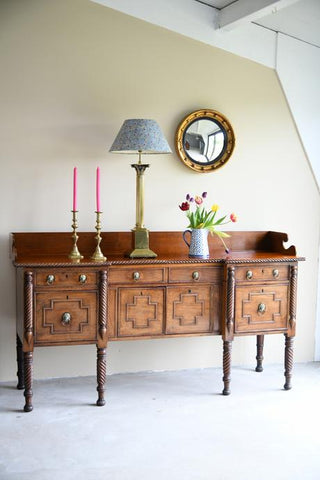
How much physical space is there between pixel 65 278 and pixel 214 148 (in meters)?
1.43

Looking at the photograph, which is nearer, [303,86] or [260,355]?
[260,355]

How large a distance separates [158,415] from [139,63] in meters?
2.18

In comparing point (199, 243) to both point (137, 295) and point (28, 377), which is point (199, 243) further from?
point (28, 377)

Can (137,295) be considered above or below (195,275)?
below

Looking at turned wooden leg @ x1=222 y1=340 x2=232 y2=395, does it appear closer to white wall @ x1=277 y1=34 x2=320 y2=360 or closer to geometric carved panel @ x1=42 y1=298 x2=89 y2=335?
geometric carved panel @ x1=42 y1=298 x2=89 y2=335

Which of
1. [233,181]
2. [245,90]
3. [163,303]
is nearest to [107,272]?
[163,303]

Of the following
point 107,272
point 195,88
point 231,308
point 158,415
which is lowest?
point 158,415

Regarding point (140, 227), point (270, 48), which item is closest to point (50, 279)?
point (140, 227)

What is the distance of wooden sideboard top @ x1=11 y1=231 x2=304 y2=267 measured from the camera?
354cm

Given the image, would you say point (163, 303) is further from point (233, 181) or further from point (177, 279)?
point (233, 181)

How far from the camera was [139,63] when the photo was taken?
3934 mm

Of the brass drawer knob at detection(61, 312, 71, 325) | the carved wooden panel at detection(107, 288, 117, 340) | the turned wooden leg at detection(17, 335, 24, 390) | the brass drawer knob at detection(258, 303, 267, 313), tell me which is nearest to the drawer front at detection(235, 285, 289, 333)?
the brass drawer knob at detection(258, 303, 267, 313)

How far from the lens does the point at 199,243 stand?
3713 mm

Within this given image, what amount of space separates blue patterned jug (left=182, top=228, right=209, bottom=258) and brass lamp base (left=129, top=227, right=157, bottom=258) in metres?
0.24
